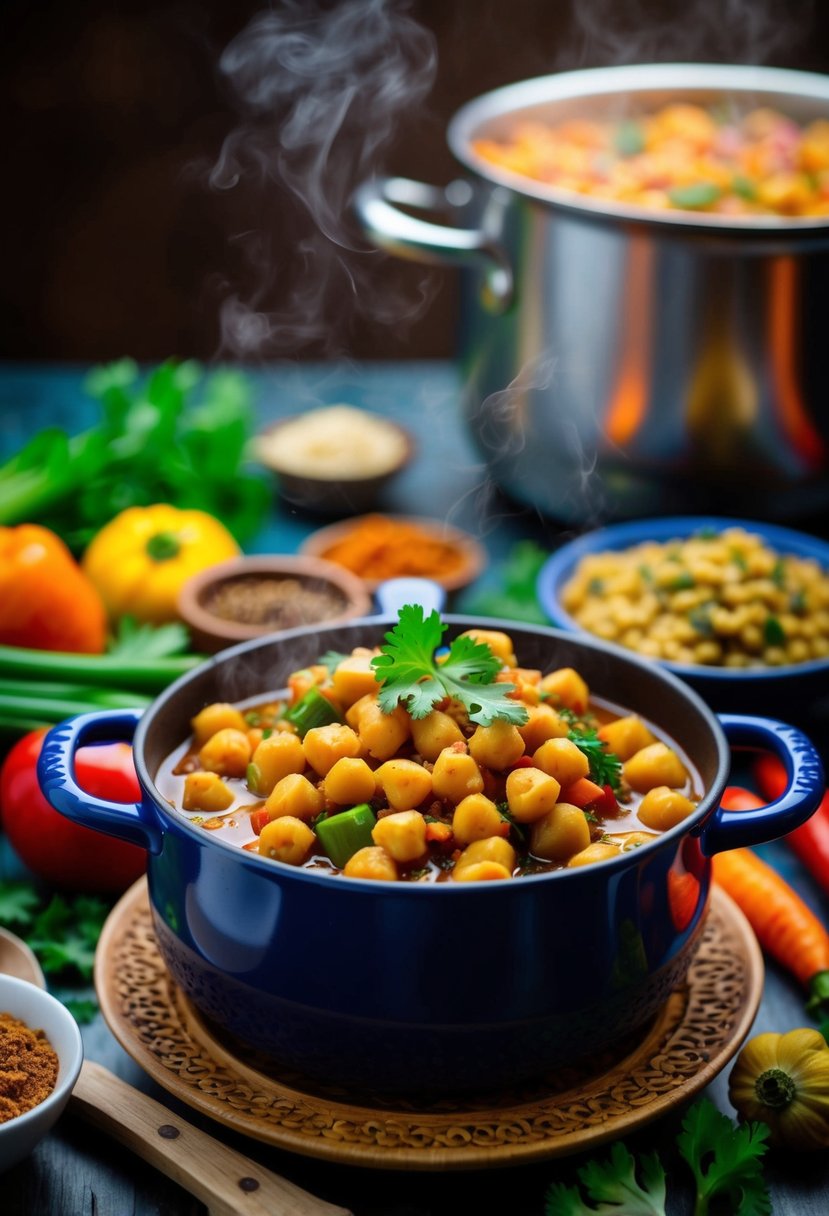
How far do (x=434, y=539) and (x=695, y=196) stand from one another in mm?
962

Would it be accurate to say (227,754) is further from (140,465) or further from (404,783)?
(140,465)

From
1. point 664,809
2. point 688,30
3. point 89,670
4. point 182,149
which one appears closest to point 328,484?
point 89,670

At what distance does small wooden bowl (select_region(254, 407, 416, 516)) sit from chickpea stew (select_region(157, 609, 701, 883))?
4.84 feet

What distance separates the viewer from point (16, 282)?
5.39 meters

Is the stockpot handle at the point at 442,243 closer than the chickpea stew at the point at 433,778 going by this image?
No

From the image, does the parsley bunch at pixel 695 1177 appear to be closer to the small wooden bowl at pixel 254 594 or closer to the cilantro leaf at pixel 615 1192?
the cilantro leaf at pixel 615 1192

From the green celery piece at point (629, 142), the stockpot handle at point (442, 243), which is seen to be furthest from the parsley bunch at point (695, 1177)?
the green celery piece at point (629, 142)

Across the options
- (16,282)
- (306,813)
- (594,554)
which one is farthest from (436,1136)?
(16,282)

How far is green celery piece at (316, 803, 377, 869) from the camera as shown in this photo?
1723 millimetres

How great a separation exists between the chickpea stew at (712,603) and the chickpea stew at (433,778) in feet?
2.11

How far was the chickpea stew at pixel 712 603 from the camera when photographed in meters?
2.63

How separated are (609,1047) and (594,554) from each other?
1.39 metres

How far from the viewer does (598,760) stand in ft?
6.23

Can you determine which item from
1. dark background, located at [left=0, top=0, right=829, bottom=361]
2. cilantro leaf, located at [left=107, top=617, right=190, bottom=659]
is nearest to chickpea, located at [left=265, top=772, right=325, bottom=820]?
cilantro leaf, located at [left=107, top=617, right=190, bottom=659]
